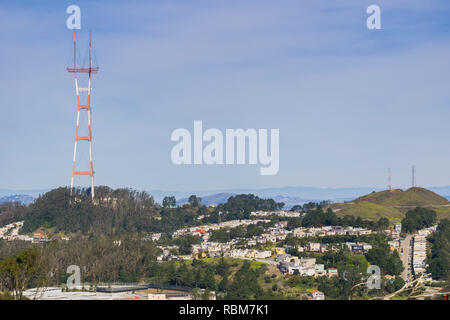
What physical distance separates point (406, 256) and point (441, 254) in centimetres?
555

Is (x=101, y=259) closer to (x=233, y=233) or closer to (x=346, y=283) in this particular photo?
(x=346, y=283)

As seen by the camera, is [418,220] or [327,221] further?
[327,221]

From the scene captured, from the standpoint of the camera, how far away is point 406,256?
56.1 m

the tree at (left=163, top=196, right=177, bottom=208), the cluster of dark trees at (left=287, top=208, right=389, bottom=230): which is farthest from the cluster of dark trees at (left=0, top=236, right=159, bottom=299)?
the tree at (left=163, top=196, right=177, bottom=208)

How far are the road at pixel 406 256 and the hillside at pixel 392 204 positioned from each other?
13839mm

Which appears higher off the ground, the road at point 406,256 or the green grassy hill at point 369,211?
the green grassy hill at point 369,211

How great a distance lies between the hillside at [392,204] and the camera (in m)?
81.4

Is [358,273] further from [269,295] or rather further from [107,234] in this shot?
[107,234]

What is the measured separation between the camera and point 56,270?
46094 mm

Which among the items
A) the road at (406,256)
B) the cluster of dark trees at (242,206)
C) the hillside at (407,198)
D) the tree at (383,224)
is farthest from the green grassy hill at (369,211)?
the cluster of dark trees at (242,206)

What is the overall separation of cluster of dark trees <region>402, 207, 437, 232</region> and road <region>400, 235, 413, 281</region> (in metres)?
2.72

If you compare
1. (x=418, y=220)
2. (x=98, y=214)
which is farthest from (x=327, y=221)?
(x=98, y=214)

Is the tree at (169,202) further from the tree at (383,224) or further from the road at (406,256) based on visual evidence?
the road at (406,256)
